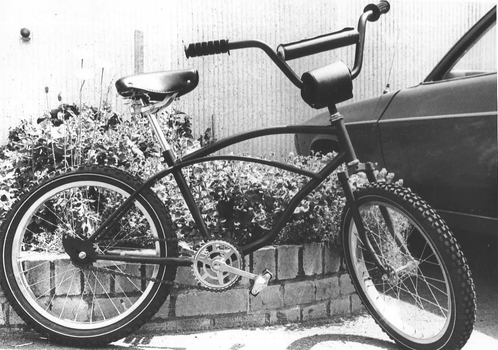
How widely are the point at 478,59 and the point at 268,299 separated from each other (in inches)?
72.7

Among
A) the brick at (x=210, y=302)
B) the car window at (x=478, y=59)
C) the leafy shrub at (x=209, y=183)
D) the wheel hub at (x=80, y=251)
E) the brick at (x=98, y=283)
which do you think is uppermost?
the car window at (x=478, y=59)

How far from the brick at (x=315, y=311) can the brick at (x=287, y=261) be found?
8.0 inches

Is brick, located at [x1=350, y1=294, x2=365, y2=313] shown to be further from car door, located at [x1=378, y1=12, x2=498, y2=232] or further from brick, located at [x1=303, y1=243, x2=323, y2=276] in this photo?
car door, located at [x1=378, y1=12, x2=498, y2=232]

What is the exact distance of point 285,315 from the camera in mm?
2840

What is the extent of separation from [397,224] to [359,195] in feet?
0.78

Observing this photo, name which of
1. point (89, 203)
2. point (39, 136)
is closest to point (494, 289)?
point (89, 203)

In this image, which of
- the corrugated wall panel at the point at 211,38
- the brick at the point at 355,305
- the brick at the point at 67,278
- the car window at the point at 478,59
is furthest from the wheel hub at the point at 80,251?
the corrugated wall panel at the point at 211,38

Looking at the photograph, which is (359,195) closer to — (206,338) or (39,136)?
(206,338)

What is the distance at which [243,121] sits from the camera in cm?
618

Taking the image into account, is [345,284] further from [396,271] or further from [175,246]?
[175,246]

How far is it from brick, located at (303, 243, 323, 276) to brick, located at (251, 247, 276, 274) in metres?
0.17

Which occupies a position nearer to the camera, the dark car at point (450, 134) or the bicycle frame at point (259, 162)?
the bicycle frame at point (259, 162)

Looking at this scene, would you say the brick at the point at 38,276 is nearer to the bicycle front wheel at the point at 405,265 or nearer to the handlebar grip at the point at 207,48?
the handlebar grip at the point at 207,48

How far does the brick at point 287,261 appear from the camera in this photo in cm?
280
